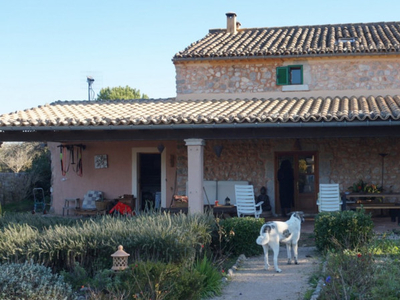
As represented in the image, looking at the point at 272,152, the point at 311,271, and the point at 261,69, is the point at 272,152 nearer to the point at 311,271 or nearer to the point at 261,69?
the point at 261,69

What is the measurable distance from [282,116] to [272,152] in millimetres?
4015

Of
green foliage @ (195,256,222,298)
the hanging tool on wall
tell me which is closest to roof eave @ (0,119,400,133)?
green foliage @ (195,256,222,298)

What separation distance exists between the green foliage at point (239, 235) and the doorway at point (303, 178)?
559cm

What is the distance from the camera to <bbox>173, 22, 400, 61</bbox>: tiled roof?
Answer: 1525 cm

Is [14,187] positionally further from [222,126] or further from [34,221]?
[222,126]

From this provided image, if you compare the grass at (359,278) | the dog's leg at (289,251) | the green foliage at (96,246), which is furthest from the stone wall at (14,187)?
the grass at (359,278)

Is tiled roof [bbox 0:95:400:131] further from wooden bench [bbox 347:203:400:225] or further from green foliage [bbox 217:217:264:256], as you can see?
wooden bench [bbox 347:203:400:225]

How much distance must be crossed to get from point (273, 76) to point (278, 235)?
762 cm

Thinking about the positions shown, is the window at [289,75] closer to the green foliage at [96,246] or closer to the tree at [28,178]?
the green foliage at [96,246]

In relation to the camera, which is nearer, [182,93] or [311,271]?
[311,271]

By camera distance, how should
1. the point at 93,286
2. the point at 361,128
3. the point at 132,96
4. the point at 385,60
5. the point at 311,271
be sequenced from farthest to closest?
1. the point at 132,96
2. the point at 385,60
3. the point at 361,128
4. the point at 311,271
5. the point at 93,286

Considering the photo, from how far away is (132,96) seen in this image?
124 feet

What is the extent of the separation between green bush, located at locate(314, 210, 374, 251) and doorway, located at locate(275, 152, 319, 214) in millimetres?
5896

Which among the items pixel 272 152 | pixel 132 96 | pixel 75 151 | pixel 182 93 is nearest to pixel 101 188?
pixel 75 151
